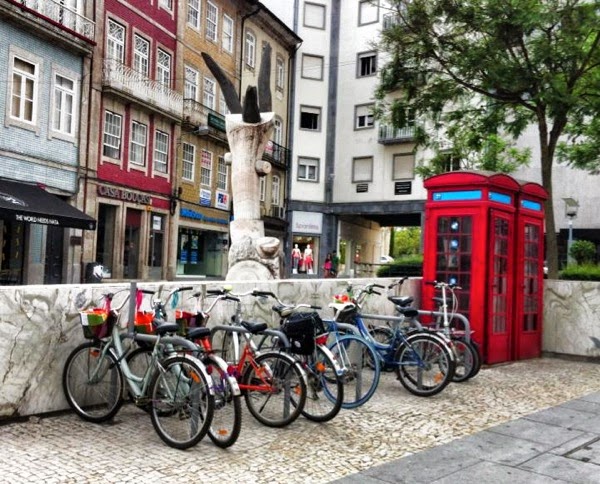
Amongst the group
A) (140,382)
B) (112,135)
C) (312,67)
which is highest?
(312,67)

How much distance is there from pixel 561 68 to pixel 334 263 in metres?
23.0

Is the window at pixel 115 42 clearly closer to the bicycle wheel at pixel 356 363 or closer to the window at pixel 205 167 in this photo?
the window at pixel 205 167

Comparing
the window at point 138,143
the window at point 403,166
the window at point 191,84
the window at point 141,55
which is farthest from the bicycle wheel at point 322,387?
the window at point 403,166

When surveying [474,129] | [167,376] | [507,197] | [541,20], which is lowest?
[167,376]

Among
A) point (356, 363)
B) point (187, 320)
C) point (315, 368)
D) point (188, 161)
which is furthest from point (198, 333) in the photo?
point (188, 161)

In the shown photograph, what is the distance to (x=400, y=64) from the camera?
12930 mm

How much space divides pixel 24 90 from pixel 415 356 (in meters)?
16.5

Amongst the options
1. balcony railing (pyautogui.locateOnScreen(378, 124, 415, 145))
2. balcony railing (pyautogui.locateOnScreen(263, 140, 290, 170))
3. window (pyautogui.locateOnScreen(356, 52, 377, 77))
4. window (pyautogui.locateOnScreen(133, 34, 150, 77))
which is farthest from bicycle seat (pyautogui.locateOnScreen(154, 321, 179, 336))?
window (pyautogui.locateOnScreen(356, 52, 377, 77))

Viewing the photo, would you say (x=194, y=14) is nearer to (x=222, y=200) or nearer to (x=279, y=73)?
(x=279, y=73)

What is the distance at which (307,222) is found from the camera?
36.0 meters

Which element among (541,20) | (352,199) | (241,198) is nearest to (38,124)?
(241,198)

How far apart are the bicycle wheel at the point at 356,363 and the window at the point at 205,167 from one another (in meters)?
23.9

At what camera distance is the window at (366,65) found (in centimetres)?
3462

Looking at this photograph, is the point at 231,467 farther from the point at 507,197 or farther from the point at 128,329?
the point at 507,197
